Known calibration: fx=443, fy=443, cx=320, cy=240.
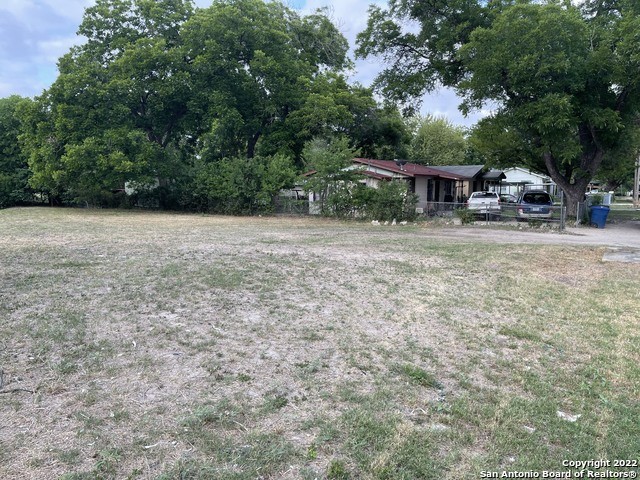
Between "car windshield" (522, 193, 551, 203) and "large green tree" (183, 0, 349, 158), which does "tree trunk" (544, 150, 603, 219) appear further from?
"large green tree" (183, 0, 349, 158)

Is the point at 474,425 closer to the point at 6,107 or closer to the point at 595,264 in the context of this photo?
the point at 595,264

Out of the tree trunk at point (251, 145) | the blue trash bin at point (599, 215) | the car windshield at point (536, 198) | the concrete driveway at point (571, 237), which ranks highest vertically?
the tree trunk at point (251, 145)

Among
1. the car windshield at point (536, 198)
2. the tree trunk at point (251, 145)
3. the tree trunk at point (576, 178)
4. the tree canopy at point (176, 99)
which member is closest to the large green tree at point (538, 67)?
the tree trunk at point (576, 178)

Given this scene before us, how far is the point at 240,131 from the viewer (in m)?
30.4

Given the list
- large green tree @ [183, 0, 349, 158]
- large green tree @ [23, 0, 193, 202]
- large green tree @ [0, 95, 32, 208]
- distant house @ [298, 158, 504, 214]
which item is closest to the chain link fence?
distant house @ [298, 158, 504, 214]

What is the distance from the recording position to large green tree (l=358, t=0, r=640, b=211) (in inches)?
674

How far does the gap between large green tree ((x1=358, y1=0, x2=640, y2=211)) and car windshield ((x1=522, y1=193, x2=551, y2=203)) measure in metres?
1.76

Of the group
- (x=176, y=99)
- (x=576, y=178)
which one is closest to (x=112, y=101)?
(x=176, y=99)

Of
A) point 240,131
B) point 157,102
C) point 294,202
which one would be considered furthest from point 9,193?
point 294,202

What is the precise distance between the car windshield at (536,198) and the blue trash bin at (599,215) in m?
1.89

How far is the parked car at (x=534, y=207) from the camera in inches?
765

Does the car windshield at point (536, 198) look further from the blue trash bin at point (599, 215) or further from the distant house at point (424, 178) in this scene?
the distant house at point (424, 178)

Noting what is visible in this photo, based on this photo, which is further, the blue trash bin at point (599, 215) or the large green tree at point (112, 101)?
the large green tree at point (112, 101)

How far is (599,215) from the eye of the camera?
1950 centimetres
